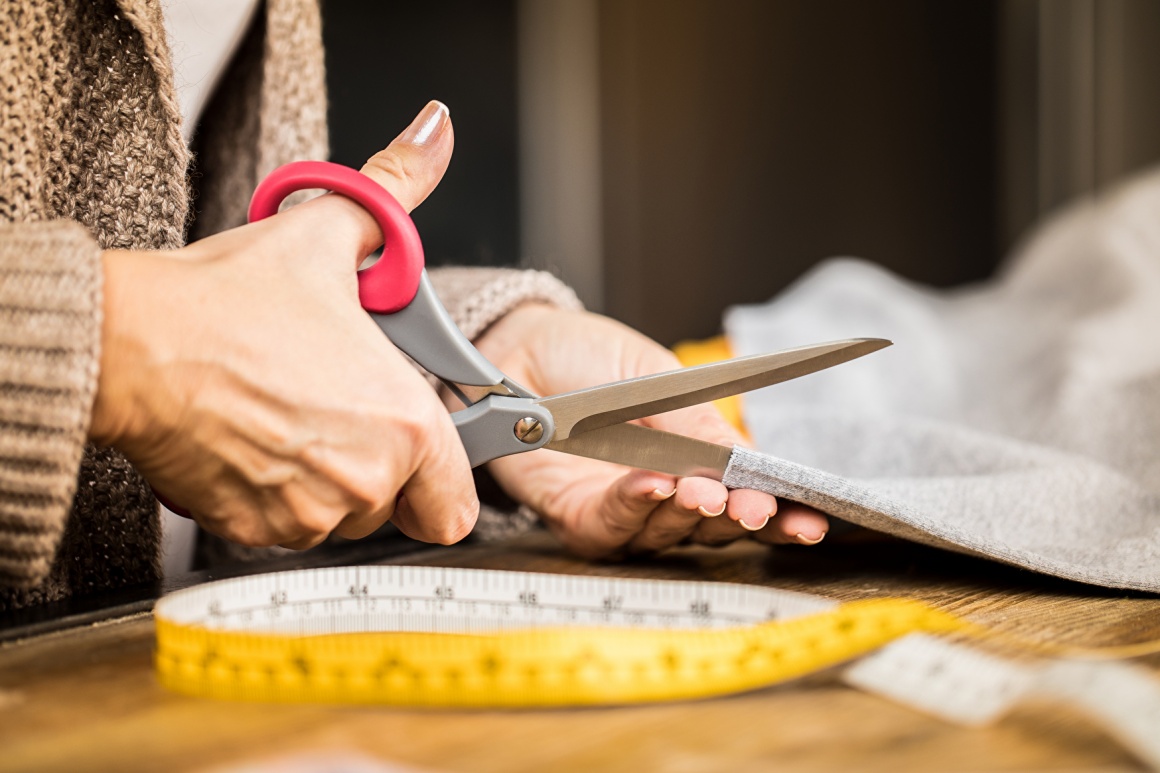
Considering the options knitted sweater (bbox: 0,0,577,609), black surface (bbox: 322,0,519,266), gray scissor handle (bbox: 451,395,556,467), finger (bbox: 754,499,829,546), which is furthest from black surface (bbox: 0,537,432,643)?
black surface (bbox: 322,0,519,266)

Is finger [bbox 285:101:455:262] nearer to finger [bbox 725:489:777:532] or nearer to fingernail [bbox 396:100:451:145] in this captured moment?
fingernail [bbox 396:100:451:145]

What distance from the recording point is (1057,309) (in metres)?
1.14

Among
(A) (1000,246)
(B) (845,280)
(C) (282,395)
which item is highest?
(A) (1000,246)

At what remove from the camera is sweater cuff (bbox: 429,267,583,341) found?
690mm

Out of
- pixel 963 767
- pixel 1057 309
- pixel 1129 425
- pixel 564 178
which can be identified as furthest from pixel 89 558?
pixel 564 178

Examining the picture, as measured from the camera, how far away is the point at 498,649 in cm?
35

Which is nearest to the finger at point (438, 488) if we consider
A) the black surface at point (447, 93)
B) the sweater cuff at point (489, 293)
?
the sweater cuff at point (489, 293)

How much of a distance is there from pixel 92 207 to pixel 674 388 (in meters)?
0.33

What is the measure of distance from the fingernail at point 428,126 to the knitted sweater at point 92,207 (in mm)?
143

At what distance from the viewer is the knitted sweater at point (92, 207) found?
38cm

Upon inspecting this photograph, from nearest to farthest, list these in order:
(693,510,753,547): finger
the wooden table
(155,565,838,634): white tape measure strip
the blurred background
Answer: the wooden table < (155,565,838,634): white tape measure strip < (693,510,753,547): finger < the blurred background

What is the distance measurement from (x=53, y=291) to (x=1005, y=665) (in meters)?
0.39

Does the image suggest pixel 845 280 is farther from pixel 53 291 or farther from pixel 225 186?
pixel 53 291

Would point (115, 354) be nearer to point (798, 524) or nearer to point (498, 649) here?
point (498, 649)
